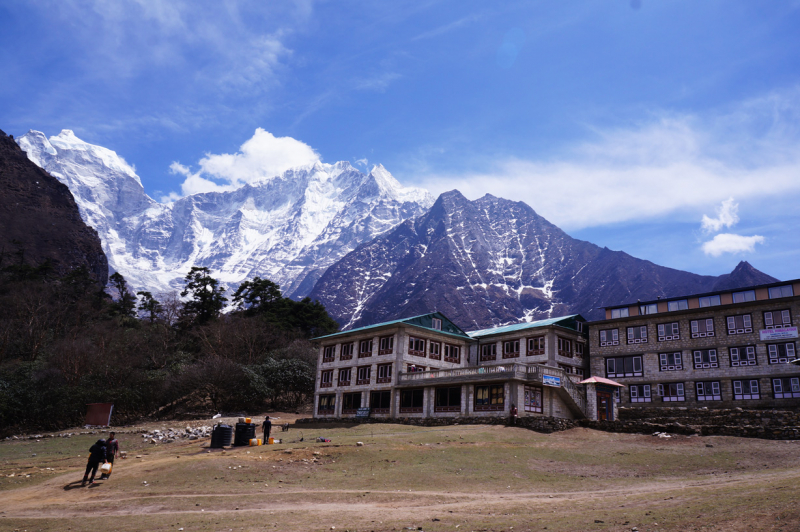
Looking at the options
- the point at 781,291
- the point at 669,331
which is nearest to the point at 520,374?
the point at 669,331

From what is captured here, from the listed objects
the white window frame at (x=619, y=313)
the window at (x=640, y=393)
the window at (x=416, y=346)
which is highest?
the white window frame at (x=619, y=313)

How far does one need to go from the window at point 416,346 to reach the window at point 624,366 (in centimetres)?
1810

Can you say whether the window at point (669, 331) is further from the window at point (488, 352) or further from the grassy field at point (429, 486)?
the grassy field at point (429, 486)

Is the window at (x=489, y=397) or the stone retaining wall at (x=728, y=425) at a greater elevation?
the window at (x=489, y=397)

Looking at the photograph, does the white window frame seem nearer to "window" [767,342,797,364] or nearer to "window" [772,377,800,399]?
"window" [767,342,797,364]

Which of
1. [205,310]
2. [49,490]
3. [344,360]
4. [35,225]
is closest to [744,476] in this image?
[49,490]

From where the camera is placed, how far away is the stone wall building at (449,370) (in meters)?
45.5

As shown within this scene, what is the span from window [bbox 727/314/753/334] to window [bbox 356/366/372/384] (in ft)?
107

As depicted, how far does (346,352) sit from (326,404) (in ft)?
20.1

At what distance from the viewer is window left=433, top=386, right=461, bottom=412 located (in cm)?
4931

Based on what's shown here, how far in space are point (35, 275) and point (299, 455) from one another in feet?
311

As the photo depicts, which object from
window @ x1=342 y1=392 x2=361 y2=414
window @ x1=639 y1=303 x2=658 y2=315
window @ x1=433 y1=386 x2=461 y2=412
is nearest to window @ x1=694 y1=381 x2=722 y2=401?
window @ x1=639 y1=303 x2=658 y2=315

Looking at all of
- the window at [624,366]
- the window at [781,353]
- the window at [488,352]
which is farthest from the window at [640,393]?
the window at [488,352]

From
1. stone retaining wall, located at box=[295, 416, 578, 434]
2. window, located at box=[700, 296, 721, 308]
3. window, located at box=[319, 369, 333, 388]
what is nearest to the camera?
stone retaining wall, located at box=[295, 416, 578, 434]
